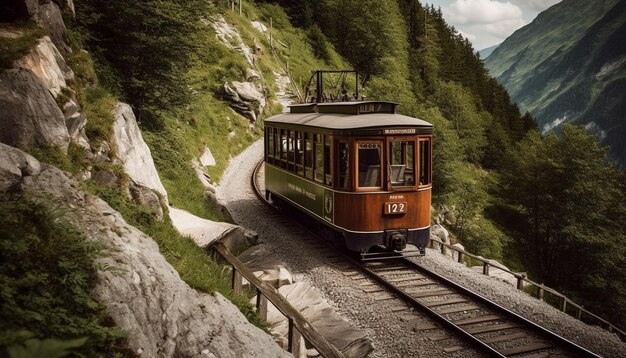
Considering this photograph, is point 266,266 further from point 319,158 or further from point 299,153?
point 299,153

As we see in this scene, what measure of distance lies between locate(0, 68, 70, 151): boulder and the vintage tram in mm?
6340

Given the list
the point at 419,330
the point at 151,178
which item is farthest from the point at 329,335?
the point at 151,178

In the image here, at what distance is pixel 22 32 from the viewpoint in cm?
823

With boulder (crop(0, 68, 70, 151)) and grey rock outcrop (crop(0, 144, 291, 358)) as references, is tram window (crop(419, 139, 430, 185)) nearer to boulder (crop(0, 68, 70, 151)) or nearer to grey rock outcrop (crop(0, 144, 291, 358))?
grey rock outcrop (crop(0, 144, 291, 358))

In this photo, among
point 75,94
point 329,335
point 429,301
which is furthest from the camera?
point 429,301

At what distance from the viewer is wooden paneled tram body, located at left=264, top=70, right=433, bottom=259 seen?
444 inches

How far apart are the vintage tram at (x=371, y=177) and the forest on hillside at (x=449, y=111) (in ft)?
18.3

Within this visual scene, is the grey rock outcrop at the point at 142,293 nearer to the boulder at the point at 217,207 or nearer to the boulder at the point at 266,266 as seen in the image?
the boulder at the point at 266,266

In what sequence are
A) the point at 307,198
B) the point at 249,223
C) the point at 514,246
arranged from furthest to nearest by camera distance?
the point at 514,246, the point at 249,223, the point at 307,198

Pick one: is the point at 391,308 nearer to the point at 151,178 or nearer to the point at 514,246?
the point at 151,178

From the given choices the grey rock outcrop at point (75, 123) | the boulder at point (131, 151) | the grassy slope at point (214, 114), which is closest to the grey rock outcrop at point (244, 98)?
the grassy slope at point (214, 114)

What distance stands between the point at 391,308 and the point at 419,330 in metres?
0.96

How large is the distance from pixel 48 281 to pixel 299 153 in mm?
10283

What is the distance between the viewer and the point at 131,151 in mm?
10070
